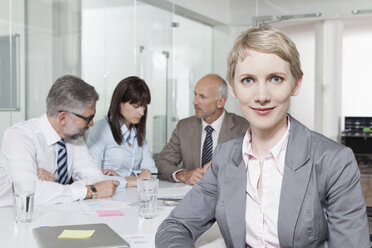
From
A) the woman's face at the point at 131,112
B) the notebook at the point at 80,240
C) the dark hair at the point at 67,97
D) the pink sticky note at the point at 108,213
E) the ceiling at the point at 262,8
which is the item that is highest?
the ceiling at the point at 262,8

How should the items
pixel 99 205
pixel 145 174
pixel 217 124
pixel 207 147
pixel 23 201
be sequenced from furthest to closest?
pixel 217 124 < pixel 207 147 < pixel 145 174 < pixel 99 205 < pixel 23 201

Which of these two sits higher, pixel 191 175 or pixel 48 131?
pixel 48 131

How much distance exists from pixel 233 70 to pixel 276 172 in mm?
336

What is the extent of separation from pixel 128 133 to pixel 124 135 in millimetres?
39

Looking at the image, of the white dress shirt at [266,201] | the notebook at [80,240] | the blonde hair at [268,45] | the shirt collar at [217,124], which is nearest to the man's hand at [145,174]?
the shirt collar at [217,124]

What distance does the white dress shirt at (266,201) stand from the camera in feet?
4.42

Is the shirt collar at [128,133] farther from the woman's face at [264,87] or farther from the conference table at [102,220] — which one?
the woman's face at [264,87]

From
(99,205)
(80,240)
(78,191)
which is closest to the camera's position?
(80,240)

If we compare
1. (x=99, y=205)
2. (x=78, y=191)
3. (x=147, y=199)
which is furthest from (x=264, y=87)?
(x=78, y=191)

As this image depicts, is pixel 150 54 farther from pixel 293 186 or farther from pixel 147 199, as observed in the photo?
pixel 293 186

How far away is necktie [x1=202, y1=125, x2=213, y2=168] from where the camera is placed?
374cm

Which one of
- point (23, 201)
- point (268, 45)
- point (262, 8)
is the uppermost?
point (262, 8)

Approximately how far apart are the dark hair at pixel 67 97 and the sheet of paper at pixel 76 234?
122cm

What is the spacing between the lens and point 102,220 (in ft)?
6.51
